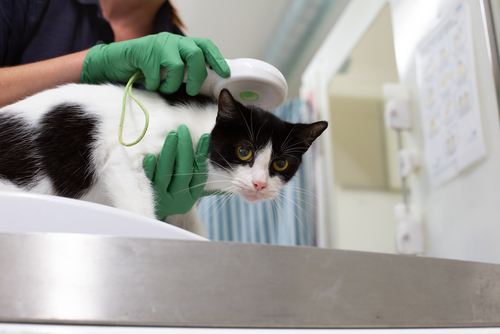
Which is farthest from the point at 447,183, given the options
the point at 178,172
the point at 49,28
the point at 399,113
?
the point at 49,28

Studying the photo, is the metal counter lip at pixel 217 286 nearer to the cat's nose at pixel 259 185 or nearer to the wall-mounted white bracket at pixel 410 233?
the cat's nose at pixel 259 185

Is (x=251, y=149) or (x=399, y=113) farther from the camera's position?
(x=399, y=113)

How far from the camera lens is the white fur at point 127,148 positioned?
0.78m

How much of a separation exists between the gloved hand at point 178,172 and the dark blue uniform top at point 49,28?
548 mm

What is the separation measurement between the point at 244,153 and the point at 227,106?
0.11m

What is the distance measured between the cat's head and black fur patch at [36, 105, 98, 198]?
0.88 ft

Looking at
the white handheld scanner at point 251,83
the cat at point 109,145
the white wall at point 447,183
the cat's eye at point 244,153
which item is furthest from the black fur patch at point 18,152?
the white wall at point 447,183

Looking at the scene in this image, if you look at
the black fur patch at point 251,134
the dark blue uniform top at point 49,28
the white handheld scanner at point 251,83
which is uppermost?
the dark blue uniform top at point 49,28

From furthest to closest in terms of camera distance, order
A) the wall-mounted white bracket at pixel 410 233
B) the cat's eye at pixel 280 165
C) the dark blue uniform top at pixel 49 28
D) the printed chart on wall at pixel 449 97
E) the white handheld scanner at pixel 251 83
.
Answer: the wall-mounted white bracket at pixel 410 233, the printed chart on wall at pixel 449 97, the dark blue uniform top at pixel 49 28, the cat's eye at pixel 280 165, the white handheld scanner at pixel 251 83

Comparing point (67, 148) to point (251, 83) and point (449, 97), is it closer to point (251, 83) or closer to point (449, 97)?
point (251, 83)

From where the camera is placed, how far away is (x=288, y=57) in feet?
7.03

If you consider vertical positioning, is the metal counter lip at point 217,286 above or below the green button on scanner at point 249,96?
below

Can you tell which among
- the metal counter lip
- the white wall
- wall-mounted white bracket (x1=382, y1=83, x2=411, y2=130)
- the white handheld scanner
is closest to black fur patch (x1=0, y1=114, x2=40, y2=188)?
the white handheld scanner

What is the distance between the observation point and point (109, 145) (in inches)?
31.6
